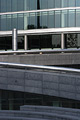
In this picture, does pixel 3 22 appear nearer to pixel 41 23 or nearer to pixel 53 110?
pixel 41 23

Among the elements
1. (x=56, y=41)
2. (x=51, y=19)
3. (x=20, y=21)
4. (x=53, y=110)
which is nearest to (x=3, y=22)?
(x=20, y=21)

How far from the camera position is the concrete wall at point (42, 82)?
1166 centimetres

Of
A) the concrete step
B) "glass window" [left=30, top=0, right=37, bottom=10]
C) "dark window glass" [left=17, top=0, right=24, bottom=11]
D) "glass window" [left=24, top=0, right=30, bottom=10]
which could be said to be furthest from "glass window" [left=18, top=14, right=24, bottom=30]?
the concrete step

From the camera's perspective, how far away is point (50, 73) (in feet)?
39.6

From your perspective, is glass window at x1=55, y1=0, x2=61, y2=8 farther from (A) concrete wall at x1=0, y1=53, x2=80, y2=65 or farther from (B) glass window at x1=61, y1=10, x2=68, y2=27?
(A) concrete wall at x1=0, y1=53, x2=80, y2=65

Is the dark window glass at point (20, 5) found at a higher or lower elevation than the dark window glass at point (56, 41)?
higher

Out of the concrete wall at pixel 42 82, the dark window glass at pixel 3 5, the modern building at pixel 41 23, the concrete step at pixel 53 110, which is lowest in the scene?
the concrete step at pixel 53 110

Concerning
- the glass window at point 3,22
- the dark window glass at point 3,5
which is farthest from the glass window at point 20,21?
the dark window glass at point 3,5

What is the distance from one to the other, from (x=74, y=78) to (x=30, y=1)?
29.2 meters

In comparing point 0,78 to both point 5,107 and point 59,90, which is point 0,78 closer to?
point 5,107

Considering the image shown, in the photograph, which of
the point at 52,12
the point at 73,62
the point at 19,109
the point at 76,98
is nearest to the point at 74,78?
the point at 76,98

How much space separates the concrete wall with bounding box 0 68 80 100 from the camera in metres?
11.7

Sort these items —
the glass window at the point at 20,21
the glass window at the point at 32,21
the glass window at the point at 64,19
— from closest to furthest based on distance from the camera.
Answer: the glass window at the point at 64,19, the glass window at the point at 32,21, the glass window at the point at 20,21

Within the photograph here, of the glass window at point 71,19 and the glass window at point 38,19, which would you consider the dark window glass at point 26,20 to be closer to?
the glass window at point 38,19
